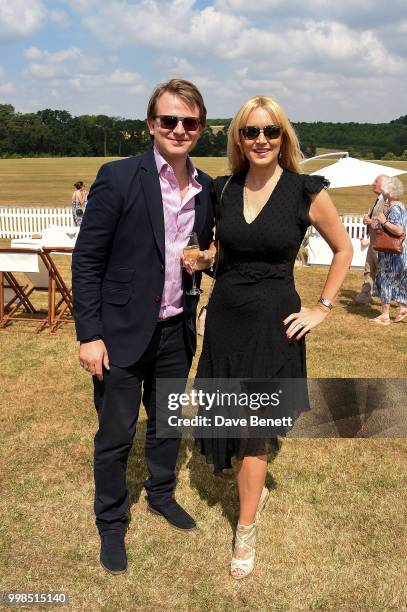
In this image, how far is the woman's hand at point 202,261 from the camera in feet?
8.44

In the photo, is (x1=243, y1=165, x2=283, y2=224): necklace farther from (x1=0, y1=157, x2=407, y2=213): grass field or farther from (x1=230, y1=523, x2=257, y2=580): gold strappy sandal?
(x1=0, y1=157, x2=407, y2=213): grass field

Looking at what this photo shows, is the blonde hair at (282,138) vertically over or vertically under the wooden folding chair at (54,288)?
over

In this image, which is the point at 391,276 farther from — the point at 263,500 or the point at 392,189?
the point at 263,500

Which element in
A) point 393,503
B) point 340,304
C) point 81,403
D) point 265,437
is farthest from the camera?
point 340,304

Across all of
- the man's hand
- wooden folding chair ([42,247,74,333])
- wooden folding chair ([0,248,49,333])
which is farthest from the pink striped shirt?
wooden folding chair ([0,248,49,333])

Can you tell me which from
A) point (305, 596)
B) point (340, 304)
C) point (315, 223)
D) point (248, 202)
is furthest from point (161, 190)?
point (340, 304)

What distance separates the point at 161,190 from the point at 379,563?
222 cm

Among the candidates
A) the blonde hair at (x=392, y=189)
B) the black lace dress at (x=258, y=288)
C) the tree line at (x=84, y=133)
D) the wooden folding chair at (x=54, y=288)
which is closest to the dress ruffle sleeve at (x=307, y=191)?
the black lace dress at (x=258, y=288)

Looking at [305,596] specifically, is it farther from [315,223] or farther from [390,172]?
[390,172]

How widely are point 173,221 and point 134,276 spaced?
1.05 ft

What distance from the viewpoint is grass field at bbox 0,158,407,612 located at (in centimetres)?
268

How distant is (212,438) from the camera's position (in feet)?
9.50

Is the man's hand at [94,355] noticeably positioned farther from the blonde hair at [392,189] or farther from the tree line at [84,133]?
the tree line at [84,133]

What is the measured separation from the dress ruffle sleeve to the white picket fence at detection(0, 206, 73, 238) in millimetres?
16152
